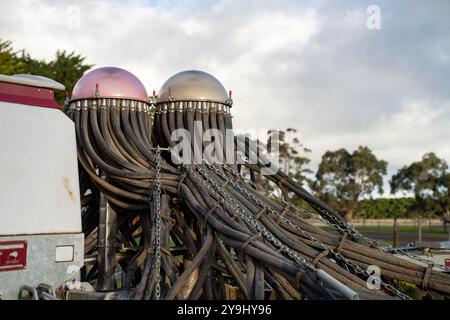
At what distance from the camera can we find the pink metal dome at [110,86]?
8898mm

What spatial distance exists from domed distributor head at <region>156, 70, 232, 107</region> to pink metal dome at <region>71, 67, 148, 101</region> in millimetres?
423

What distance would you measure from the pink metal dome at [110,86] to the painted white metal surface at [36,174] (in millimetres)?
1659

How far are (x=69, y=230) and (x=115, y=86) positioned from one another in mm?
2935

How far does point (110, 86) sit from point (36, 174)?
2625 mm

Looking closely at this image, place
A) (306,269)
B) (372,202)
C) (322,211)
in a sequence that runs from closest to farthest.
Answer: (306,269) → (322,211) → (372,202)

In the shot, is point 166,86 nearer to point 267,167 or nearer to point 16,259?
point 267,167

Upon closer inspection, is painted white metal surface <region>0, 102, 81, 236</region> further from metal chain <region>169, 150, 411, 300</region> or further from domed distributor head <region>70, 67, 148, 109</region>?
metal chain <region>169, 150, 411, 300</region>

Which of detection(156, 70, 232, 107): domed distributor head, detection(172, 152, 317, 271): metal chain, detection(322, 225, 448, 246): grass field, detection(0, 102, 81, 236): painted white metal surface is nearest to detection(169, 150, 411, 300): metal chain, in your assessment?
detection(172, 152, 317, 271): metal chain

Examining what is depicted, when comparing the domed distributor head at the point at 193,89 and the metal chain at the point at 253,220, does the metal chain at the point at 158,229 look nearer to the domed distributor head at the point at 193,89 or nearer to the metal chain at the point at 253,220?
the metal chain at the point at 253,220

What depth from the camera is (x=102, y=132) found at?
28.6 ft

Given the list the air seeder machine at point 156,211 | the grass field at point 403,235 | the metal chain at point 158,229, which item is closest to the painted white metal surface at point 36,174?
the air seeder machine at point 156,211

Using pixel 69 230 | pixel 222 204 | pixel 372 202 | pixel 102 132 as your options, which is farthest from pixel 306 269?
pixel 372 202

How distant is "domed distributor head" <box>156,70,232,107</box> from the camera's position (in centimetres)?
931

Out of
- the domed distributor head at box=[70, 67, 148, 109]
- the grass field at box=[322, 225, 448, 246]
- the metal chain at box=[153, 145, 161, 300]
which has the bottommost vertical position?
the grass field at box=[322, 225, 448, 246]
